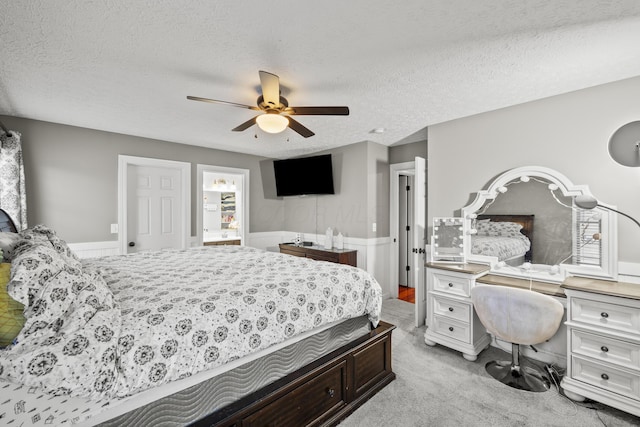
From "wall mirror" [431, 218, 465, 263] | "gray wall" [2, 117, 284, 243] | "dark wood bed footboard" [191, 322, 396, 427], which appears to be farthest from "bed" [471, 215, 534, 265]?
"gray wall" [2, 117, 284, 243]

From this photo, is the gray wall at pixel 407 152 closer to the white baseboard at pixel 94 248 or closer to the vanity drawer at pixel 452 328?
the vanity drawer at pixel 452 328

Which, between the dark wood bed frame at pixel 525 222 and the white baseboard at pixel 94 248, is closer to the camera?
the dark wood bed frame at pixel 525 222

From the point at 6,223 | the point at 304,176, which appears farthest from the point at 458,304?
the point at 6,223

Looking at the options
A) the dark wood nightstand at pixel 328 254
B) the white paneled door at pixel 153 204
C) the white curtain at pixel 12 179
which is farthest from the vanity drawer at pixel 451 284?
the white curtain at pixel 12 179

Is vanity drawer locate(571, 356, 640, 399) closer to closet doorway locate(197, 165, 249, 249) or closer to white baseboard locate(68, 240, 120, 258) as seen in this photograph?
closet doorway locate(197, 165, 249, 249)

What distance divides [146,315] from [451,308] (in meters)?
2.61

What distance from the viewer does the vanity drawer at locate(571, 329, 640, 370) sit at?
189 cm

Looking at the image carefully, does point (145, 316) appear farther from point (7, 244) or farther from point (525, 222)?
point (525, 222)

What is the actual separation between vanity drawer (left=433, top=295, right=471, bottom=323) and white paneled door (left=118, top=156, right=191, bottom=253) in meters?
3.66

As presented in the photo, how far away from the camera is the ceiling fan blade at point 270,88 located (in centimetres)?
194

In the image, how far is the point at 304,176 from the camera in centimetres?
490

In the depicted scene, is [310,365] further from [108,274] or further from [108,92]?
[108,92]

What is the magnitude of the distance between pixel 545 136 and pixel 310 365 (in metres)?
2.88

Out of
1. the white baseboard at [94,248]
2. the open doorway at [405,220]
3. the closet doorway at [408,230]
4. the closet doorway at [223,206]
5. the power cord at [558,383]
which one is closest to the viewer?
the power cord at [558,383]
